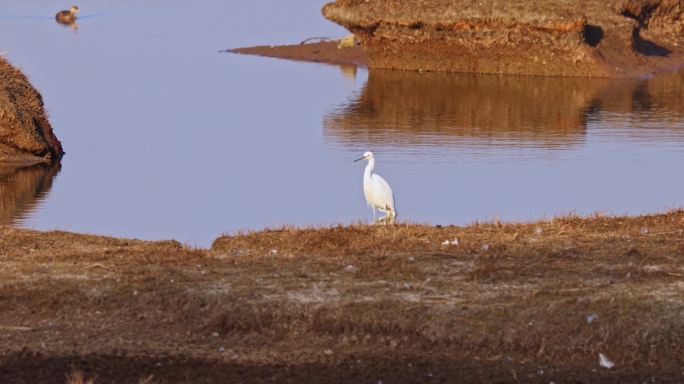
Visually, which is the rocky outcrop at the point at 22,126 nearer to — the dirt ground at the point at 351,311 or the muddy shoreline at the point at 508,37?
the dirt ground at the point at 351,311

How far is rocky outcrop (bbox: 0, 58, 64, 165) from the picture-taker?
2273 centimetres

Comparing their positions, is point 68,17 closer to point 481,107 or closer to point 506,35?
point 506,35

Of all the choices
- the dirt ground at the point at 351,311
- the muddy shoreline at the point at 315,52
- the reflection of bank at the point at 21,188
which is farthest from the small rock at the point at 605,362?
the muddy shoreline at the point at 315,52

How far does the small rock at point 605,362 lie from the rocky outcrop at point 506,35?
25935 millimetres

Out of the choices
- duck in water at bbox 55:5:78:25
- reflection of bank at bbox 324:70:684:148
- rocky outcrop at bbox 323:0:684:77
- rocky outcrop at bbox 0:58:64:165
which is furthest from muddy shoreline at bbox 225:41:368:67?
rocky outcrop at bbox 0:58:64:165

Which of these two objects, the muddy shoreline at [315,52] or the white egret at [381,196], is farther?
the muddy shoreline at [315,52]

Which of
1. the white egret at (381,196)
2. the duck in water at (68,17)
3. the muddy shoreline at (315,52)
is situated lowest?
the duck in water at (68,17)

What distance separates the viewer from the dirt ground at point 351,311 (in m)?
10.6

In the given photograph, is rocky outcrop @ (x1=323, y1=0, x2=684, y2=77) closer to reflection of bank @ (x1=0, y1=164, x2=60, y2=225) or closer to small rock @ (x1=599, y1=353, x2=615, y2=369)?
reflection of bank @ (x1=0, y1=164, x2=60, y2=225)

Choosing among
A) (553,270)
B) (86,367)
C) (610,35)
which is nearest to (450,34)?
(610,35)

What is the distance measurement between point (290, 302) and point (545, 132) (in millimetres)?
16750

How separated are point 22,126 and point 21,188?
6.20 feet

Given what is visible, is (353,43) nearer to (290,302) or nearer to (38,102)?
(38,102)

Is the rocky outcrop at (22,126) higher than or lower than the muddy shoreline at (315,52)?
higher
